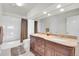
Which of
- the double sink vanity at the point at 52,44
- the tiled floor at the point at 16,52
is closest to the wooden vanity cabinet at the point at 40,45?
the double sink vanity at the point at 52,44

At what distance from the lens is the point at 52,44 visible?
1.87 metres

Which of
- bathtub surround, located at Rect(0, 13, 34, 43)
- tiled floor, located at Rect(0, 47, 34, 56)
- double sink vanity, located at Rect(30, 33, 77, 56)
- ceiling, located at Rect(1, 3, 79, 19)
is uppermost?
ceiling, located at Rect(1, 3, 79, 19)

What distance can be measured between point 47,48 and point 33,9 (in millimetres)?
819

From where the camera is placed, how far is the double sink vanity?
1685 millimetres

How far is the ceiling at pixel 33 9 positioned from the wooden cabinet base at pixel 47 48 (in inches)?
18.4

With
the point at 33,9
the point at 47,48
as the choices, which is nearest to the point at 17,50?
the point at 47,48

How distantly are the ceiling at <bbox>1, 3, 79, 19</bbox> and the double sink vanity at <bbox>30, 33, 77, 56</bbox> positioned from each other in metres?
0.42

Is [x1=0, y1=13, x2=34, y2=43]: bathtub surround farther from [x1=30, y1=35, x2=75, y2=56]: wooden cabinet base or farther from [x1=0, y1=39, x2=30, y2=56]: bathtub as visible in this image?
[x1=30, y1=35, x2=75, y2=56]: wooden cabinet base

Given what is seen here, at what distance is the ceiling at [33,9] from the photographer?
6.05ft

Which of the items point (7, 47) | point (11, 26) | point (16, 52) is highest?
point (11, 26)

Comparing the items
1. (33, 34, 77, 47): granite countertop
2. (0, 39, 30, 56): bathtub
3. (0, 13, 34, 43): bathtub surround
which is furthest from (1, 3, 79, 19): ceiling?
(0, 39, 30, 56): bathtub

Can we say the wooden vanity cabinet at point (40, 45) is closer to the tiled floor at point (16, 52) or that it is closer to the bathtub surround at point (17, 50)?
the tiled floor at point (16, 52)

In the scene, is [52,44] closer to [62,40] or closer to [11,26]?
[62,40]

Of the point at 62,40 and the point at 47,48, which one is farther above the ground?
the point at 62,40
